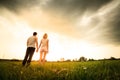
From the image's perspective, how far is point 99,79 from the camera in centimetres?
518

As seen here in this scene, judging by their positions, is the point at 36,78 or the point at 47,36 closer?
the point at 36,78

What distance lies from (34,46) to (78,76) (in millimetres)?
6147

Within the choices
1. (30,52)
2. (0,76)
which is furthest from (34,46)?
(0,76)

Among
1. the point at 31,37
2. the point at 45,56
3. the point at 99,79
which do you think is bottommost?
the point at 99,79

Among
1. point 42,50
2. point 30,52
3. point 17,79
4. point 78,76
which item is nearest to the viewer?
point 17,79

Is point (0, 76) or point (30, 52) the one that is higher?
point (30, 52)

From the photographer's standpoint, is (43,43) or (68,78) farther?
(43,43)

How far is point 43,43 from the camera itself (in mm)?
11867

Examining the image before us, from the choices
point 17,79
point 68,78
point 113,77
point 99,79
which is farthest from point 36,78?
point 113,77

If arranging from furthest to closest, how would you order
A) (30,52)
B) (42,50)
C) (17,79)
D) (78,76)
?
(42,50), (30,52), (78,76), (17,79)

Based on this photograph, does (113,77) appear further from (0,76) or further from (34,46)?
(34,46)

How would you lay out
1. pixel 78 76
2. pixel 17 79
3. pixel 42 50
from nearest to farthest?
pixel 17 79 < pixel 78 76 < pixel 42 50

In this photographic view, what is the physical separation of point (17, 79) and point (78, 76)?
149 centimetres

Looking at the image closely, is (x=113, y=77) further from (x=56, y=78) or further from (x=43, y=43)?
(x=43, y=43)
